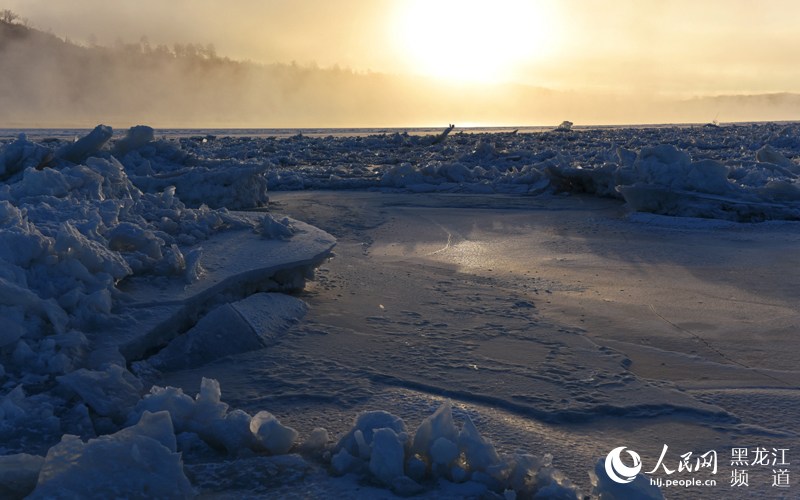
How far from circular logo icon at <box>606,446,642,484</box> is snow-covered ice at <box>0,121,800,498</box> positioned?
0.10ft

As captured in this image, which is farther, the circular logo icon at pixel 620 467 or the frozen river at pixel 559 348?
the frozen river at pixel 559 348

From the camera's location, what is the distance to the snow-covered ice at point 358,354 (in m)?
1.70

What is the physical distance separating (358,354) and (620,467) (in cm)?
121

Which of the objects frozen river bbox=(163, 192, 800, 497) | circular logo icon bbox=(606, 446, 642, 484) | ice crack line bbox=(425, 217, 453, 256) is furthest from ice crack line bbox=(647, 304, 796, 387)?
ice crack line bbox=(425, 217, 453, 256)

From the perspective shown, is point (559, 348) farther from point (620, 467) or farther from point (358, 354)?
point (620, 467)

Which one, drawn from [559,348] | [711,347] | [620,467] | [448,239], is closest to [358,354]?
[559,348]

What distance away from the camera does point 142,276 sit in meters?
3.05

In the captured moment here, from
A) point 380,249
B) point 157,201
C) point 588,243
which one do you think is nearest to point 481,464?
point 157,201

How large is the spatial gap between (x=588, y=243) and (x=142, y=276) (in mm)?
3471

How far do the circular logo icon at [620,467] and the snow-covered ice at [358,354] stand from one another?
3 centimetres

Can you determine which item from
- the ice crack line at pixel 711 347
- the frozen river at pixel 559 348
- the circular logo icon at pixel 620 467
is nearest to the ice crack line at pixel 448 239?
the frozen river at pixel 559 348

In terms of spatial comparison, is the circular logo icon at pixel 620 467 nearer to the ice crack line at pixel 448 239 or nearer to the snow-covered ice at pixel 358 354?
the snow-covered ice at pixel 358 354

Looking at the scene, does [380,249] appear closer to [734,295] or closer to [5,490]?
[734,295]

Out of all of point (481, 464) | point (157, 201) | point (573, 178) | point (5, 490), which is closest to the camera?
point (5, 490)
